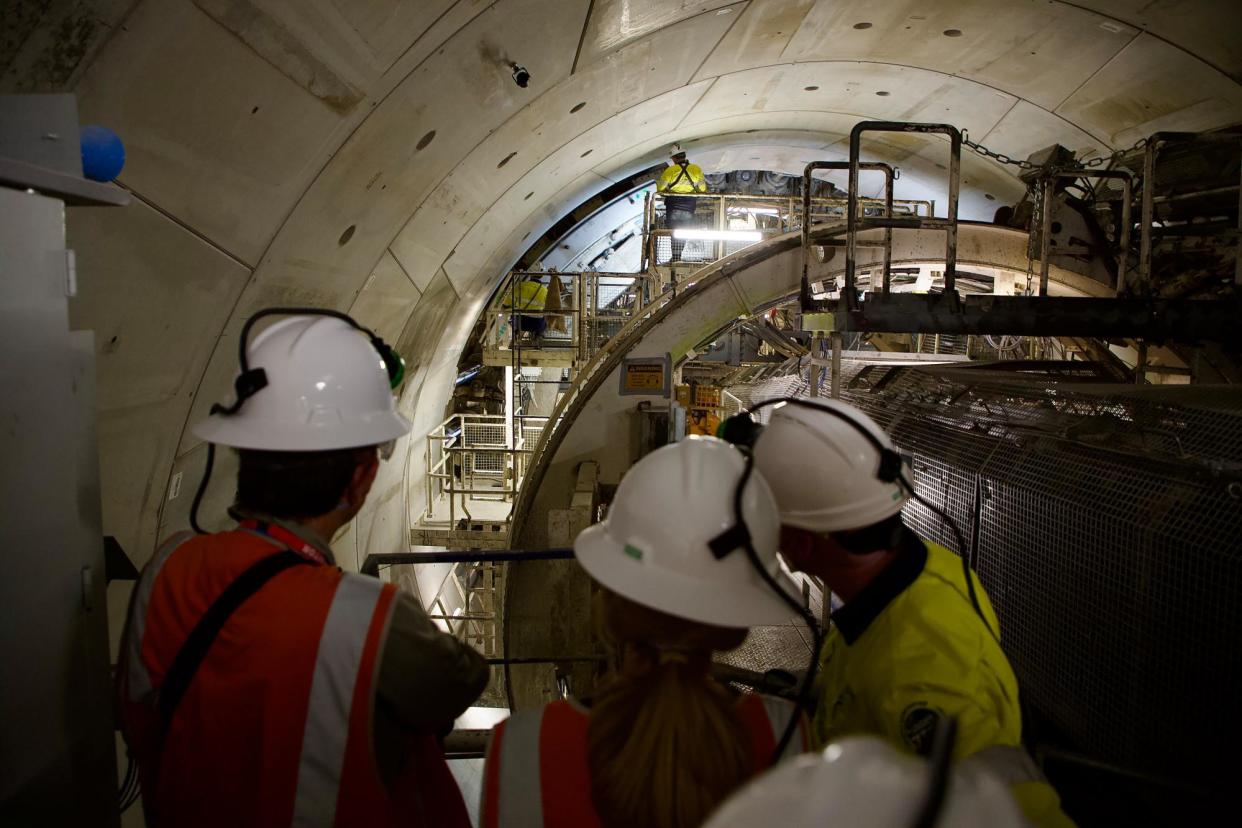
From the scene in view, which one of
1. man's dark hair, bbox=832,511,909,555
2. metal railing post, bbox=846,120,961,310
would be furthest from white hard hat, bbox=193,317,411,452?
metal railing post, bbox=846,120,961,310

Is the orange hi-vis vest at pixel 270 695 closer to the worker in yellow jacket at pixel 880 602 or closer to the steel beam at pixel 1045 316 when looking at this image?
the worker in yellow jacket at pixel 880 602

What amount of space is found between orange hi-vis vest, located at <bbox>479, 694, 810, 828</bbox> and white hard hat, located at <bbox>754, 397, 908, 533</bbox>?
707 millimetres

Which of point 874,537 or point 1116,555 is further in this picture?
point 1116,555

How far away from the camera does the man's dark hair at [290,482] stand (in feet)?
5.08

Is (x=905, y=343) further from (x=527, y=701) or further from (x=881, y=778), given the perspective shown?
(x=881, y=778)

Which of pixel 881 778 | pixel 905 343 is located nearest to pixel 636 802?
pixel 881 778

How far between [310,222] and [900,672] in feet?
14.9

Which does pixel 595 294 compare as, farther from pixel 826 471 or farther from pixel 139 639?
pixel 139 639

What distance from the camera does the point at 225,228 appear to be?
3902 mm

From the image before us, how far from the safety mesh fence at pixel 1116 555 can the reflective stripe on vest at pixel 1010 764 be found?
112 cm

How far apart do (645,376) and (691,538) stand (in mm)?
4721

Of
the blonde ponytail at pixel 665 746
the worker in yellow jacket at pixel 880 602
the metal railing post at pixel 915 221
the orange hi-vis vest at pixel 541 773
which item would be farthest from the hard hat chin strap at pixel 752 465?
the metal railing post at pixel 915 221

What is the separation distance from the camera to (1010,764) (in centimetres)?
115

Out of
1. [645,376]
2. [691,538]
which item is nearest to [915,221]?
[645,376]
